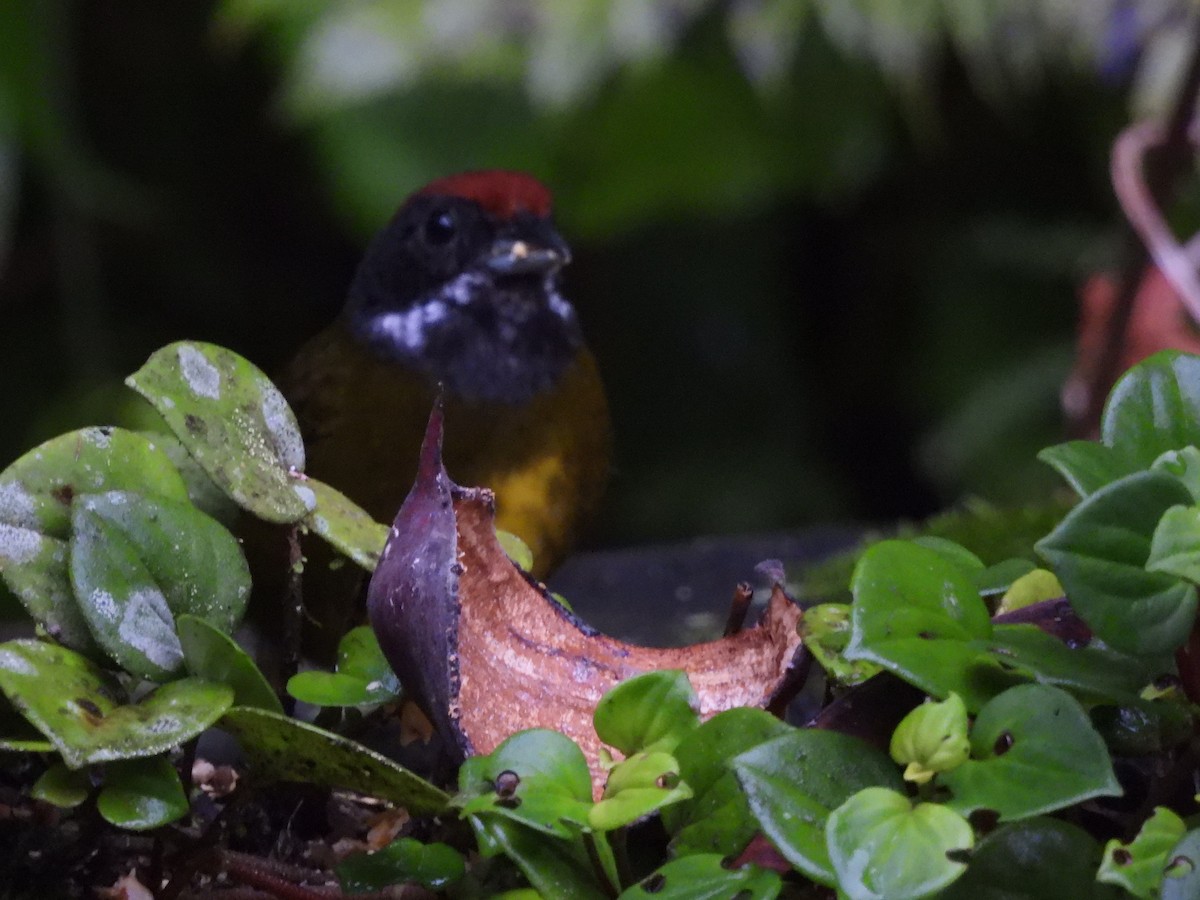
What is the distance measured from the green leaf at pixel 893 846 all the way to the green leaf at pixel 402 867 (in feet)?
0.49

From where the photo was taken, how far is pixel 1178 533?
0.47 m

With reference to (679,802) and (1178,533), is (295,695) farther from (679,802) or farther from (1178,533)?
(1178,533)

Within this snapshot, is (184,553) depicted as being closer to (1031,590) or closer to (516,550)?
(516,550)

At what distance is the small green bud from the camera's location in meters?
0.49

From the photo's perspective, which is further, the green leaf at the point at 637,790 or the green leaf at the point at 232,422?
the green leaf at the point at 232,422

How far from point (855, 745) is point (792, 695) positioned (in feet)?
0.33

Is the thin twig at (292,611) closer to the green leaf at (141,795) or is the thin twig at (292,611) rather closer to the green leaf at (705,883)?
the green leaf at (141,795)

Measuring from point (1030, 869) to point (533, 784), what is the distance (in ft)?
0.53

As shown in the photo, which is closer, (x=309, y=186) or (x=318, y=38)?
(x=318, y=38)

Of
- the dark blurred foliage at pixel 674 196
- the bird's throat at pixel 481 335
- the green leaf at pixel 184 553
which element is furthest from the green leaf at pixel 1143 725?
the dark blurred foliage at pixel 674 196

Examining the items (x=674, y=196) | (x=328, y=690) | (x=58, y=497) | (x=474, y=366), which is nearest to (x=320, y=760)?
(x=328, y=690)

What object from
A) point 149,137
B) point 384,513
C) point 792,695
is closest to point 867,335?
point 149,137

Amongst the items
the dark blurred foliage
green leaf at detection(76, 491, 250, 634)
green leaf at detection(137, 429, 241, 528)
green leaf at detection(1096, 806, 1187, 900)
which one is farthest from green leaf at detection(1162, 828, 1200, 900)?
the dark blurred foliage

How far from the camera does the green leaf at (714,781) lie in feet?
1.75
